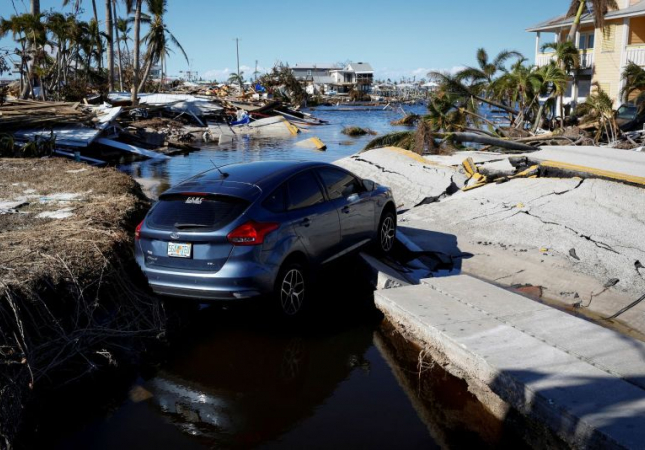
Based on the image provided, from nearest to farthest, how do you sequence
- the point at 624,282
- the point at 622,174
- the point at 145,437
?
1. the point at 145,437
2. the point at 624,282
3. the point at 622,174

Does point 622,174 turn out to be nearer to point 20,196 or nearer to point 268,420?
point 268,420

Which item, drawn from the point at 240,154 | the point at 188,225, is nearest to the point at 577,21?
the point at 240,154

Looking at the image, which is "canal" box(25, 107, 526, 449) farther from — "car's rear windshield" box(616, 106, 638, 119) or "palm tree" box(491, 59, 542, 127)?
"palm tree" box(491, 59, 542, 127)

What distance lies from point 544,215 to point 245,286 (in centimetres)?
682

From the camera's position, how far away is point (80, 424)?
511 centimetres

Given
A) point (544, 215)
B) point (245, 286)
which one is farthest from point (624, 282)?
point (245, 286)

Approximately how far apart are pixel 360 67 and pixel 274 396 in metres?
146

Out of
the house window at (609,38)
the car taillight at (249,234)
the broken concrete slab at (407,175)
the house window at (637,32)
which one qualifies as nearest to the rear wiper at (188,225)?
the car taillight at (249,234)

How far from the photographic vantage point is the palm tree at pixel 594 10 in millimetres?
31078

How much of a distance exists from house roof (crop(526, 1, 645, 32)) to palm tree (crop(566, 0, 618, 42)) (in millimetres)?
463

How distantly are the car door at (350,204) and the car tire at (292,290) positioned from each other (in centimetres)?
110

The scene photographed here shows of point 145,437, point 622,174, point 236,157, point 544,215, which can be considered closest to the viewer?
point 145,437

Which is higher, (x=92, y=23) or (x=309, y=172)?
(x=92, y=23)

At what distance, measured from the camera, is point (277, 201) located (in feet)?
22.4
